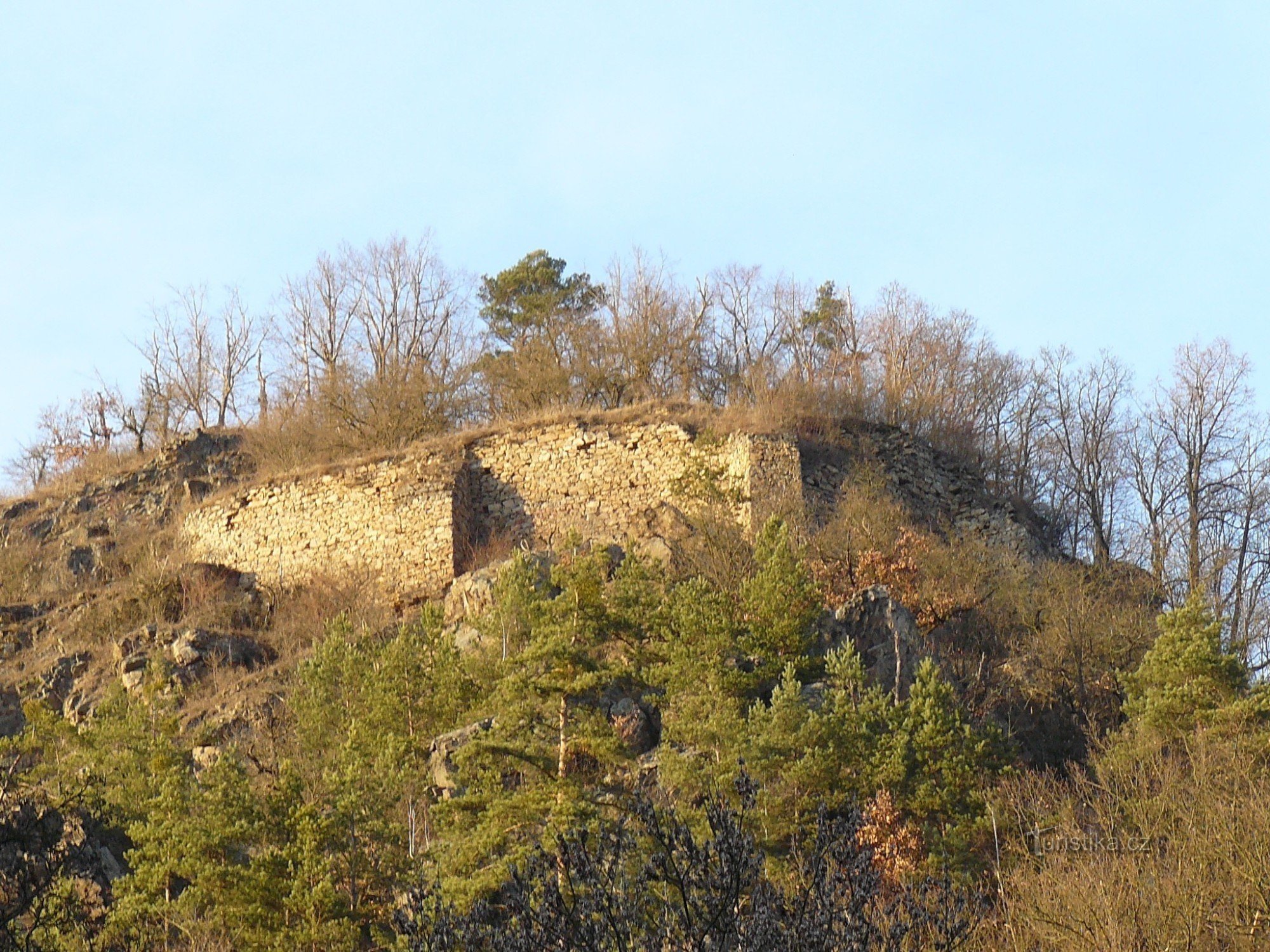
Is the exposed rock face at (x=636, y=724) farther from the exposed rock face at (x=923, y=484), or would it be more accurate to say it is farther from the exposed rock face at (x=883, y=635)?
the exposed rock face at (x=923, y=484)

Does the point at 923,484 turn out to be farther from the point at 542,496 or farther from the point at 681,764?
the point at 681,764

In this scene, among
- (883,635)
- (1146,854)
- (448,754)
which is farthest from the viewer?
(883,635)

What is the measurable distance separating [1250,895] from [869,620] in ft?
22.0

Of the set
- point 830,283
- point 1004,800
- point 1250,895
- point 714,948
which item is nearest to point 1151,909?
point 1250,895

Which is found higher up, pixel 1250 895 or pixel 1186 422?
pixel 1186 422

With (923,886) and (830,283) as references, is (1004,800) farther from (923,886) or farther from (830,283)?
(830,283)

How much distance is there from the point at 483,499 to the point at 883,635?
30.4 ft

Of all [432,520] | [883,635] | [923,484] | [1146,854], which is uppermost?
[923,484]

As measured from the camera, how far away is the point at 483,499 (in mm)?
25891

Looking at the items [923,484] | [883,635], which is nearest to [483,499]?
[923,484]

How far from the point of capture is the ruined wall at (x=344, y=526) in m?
25.0

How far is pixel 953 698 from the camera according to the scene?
16797mm

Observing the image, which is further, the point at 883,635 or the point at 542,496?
the point at 542,496

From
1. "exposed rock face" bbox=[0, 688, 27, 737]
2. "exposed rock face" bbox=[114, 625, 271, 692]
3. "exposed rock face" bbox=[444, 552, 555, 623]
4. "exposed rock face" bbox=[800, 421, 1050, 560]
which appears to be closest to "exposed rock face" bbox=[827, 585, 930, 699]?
"exposed rock face" bbox=[444, 552, 555, 623]
